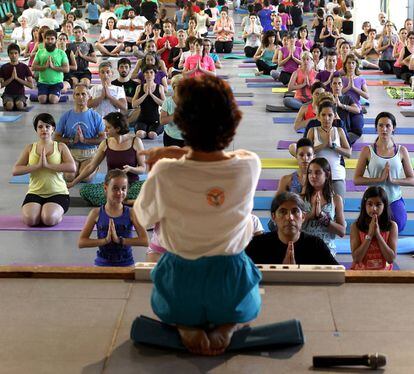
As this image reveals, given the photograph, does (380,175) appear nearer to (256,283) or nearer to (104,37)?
(256,283)

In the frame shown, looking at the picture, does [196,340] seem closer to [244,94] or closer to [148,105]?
[148,105]

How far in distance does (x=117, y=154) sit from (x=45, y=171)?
2.19ft

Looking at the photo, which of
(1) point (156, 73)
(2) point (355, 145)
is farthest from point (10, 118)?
(2) point (355, 145)

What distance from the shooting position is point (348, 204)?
805 cm

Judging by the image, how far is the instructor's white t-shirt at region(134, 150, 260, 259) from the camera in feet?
11.3

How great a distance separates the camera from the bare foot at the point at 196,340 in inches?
143

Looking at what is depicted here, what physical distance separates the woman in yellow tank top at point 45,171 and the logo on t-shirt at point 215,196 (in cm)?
418

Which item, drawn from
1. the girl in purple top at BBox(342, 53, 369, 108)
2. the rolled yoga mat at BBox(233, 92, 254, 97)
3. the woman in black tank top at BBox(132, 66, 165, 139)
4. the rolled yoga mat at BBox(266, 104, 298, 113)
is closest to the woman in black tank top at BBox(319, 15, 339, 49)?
the rolled yoga mat at BBox(233, 92, 254, 97)

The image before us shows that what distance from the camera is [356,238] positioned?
5.93 metres

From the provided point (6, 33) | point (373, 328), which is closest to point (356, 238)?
Answer: point (373, 328)

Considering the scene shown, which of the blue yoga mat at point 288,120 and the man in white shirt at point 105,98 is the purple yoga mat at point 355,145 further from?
the man in white shirt at point 105,98

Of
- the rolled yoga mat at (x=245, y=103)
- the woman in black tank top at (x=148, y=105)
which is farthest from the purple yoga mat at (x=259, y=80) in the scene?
the woman in black tank top at (x=148, y=105)

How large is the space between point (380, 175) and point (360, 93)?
3789 mm

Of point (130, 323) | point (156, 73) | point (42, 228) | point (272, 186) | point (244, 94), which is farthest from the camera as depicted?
point (244, 94)
